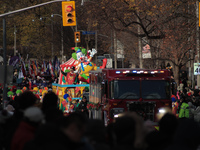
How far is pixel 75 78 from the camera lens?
3391 centimetres

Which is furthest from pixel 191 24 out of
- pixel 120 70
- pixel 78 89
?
pixel 120 70

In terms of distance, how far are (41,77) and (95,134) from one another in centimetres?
5267

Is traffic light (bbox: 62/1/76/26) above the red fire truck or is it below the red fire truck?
above

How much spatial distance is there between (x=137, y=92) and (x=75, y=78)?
54.0 ft

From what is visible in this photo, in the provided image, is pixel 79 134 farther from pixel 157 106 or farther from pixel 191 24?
pixel 191 24

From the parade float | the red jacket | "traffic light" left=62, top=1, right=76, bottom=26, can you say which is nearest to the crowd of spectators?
the red jacket

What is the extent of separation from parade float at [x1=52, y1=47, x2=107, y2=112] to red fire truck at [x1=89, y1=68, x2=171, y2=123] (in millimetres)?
11061

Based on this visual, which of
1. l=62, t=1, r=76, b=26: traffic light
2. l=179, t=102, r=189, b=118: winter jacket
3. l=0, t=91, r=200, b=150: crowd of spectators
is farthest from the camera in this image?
l=62, t=1, r=76, b=26: traffic light

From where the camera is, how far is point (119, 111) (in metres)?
17.7

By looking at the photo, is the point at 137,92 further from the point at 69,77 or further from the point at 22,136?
the point at 69,77

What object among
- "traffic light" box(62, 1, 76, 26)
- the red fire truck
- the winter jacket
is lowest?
the winter jacket

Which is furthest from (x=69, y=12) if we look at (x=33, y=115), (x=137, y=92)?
(x=33, y=115)

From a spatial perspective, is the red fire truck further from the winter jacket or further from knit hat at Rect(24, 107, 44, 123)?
knit hat at Rect(24, 107, 44, 123)

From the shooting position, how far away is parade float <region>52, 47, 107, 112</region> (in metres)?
32.1
